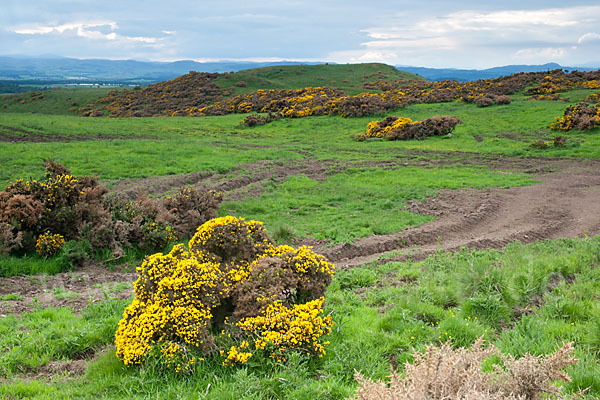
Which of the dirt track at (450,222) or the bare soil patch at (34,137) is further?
the bare soil patch at (34,137)

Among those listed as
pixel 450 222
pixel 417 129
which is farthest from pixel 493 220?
pixel 417 129

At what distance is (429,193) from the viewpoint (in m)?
15.9

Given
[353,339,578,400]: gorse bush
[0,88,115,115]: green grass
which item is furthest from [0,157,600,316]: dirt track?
[0,88,115,115]: green grass

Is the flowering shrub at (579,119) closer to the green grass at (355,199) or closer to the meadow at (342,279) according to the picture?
the meadow at (342,279)

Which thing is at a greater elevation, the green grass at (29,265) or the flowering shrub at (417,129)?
the flowering shrub at (417,129)

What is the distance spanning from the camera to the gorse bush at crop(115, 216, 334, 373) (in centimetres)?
494

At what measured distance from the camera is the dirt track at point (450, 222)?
8.16 meters

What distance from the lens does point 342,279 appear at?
8.29 m

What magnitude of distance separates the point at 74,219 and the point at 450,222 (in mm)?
10654

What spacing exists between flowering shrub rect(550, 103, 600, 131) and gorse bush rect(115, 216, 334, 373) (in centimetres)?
2737

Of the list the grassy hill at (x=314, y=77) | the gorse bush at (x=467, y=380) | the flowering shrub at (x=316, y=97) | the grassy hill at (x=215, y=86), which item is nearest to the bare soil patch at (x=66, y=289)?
the gorse bush at (x=467, y=380)

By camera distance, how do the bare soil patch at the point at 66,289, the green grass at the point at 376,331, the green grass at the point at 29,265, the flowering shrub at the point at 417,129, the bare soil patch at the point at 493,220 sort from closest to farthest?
the green grass at the point at 376,331, the bare soil patch at the point at 66,289, the green grass at the point at 29,265, the bare soil patch at the point at 493,220, the flowering shrub at the point at 417,129

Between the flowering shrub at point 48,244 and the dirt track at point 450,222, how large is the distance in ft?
2.95

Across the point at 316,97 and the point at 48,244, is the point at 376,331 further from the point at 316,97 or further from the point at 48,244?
the point at 316,97
